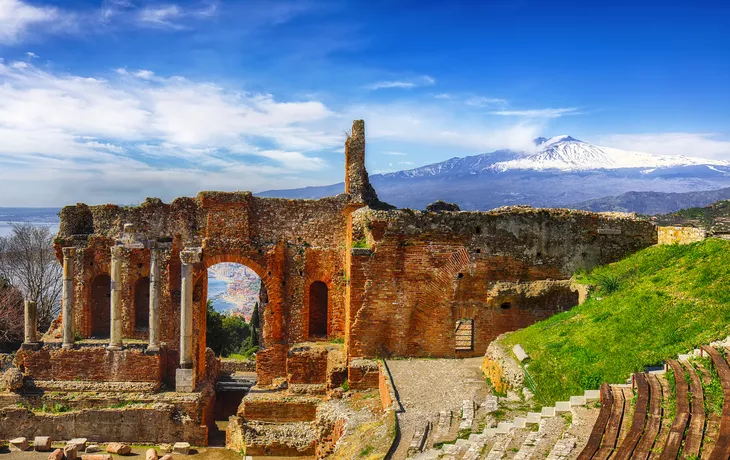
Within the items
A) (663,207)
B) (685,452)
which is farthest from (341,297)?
(663,207)

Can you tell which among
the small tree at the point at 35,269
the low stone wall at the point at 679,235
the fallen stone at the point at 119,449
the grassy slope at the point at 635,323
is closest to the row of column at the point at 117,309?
the fallen stone at the point at 119,449

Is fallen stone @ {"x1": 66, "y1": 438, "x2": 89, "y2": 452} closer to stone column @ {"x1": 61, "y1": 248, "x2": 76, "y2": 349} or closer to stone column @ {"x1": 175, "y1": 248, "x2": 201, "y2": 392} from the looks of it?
stone column @ {"x1": 175, "y1": 248, "x2": 201, "y2": 392}

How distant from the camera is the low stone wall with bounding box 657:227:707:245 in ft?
51.9

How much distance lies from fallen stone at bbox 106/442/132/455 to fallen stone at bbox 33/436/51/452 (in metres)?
1.65

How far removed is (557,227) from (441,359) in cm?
476

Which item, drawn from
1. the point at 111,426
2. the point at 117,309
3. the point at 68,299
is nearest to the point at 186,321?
the point at 117,309

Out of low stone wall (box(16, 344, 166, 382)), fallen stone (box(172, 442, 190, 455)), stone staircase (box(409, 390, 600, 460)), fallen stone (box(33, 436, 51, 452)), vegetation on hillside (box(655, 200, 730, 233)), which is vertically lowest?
fallen stone (box(172, 442, 190, 455))

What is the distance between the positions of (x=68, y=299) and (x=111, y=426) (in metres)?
4.71

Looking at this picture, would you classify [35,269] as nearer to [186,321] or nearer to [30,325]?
[30,325]

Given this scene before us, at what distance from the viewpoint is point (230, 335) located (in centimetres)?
3800

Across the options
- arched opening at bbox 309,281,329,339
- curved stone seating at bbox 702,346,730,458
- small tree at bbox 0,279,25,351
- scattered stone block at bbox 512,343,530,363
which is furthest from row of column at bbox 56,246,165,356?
curved stone seating at bbox 702,346,730,458

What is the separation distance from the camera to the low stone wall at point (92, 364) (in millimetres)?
20375

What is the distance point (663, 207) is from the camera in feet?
299

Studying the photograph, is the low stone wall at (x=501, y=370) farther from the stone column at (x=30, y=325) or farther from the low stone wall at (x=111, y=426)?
the stone column at (x=30, y=325)
